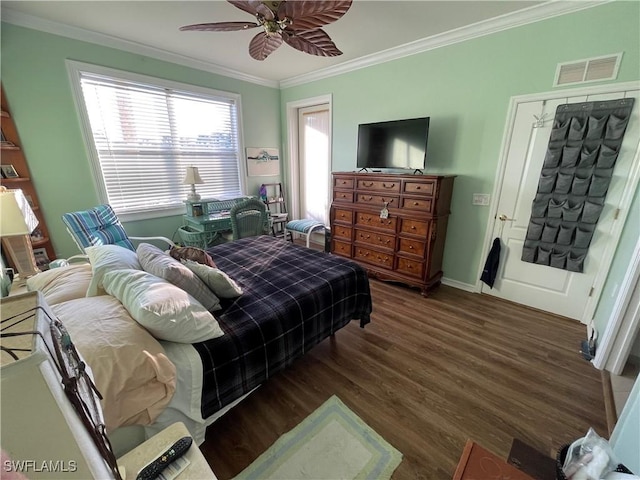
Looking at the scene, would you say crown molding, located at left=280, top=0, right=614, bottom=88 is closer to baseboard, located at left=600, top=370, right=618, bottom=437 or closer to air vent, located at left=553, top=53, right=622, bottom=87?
air vent, located at left=553, top=53, right=622, bottom=87

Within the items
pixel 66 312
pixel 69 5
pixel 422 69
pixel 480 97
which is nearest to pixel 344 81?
pixel 422 69

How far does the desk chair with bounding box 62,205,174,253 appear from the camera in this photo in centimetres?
243

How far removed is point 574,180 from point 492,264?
102 centimetres

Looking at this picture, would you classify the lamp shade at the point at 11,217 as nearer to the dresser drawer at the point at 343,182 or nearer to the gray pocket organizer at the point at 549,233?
the dresser drawer at the point at 343,182

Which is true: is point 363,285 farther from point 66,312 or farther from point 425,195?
point 66,312

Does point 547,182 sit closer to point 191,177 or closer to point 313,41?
point 313,41

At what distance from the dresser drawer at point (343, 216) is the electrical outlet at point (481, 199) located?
141 cm

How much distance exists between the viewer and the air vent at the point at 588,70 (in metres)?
2.05

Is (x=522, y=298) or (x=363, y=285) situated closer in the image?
(x=363, y=285)

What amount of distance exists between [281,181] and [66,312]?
3979 mm

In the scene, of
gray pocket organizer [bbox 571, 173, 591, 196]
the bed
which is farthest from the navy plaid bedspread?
gray pocket organizer [bbox 571, 173, 591, 196]

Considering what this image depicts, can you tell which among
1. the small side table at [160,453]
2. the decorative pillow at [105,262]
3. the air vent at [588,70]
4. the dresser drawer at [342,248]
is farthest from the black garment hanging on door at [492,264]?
the decorative pillow at [105,262]

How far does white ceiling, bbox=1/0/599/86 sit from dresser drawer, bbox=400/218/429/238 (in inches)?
75.0

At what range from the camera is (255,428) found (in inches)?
60.2
